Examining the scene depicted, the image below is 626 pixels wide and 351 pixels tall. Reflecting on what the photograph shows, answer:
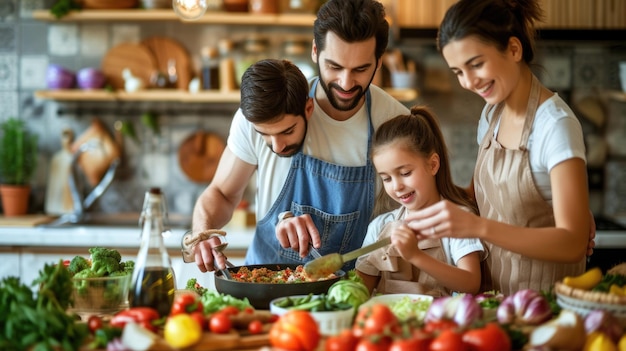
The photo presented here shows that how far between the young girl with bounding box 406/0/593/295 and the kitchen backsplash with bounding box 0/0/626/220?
251 centimetres

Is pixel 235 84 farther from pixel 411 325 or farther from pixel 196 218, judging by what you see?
pixel 411 325

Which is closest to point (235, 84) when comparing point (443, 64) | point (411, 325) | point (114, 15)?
point (114, 15)

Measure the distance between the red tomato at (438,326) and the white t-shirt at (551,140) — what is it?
0.67m

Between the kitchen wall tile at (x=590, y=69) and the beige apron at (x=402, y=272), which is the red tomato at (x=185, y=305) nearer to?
the beige apron at (x=402, y=272)

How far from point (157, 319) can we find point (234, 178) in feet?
3.60

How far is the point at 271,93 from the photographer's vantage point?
240 cm

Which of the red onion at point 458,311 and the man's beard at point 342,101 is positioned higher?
the man's beard at point 342,101

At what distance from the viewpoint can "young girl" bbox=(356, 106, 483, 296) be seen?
93.2 inches

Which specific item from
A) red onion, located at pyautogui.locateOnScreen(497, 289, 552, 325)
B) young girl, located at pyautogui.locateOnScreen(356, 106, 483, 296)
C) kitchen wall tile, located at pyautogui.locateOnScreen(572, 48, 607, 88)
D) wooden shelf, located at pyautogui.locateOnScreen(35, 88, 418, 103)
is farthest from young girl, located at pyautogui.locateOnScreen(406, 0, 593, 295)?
kitchen wall tile, located at pyautogui.locateOnScreen(572, 48, 607, 88)

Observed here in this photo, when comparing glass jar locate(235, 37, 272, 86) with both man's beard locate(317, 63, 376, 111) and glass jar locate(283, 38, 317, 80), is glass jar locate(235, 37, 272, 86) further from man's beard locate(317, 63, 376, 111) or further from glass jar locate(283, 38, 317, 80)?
man's beard locate(317, 63, 376, 111)

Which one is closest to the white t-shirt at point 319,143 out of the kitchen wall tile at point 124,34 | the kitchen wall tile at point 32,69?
the kitchen wall tile at point 124,34

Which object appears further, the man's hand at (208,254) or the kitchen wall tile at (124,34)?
the kitchen wall tile at (124,34)

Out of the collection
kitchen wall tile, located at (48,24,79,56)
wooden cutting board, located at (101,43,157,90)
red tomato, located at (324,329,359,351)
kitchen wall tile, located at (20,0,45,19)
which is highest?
kitchen wall tile, located at (20,0,45,19)

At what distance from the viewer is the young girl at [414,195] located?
237 cm
